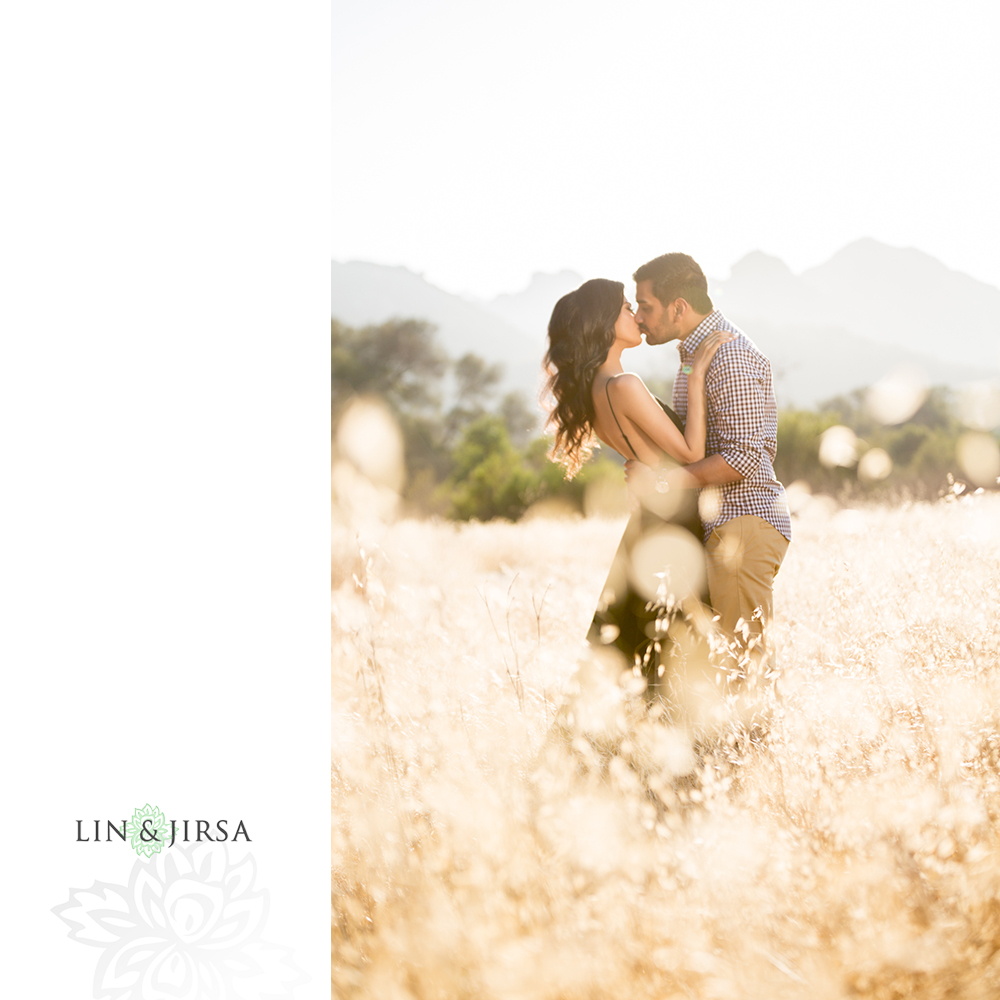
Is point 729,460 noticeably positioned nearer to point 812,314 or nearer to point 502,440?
point 502,440

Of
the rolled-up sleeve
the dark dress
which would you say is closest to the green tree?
the dark dress

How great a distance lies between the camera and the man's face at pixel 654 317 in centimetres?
193

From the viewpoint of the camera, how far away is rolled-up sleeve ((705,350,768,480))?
1.83 meters

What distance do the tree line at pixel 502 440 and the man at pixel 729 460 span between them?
0.49m

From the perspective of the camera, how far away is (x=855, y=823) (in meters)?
1.67

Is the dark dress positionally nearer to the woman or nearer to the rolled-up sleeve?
the woman

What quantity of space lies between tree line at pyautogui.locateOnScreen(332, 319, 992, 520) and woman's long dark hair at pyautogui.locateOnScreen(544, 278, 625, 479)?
0.44ft

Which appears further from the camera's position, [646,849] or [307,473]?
[307,473]

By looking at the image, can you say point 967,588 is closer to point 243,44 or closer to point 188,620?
point 188,620

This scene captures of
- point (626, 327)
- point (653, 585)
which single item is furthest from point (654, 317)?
point (653, 585)

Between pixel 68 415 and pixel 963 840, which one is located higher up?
pixel 68 415

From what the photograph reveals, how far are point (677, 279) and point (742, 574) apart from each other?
90 centimetres

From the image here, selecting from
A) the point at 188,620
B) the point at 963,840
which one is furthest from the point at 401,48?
the point at 963,840

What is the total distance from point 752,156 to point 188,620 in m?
2.44
